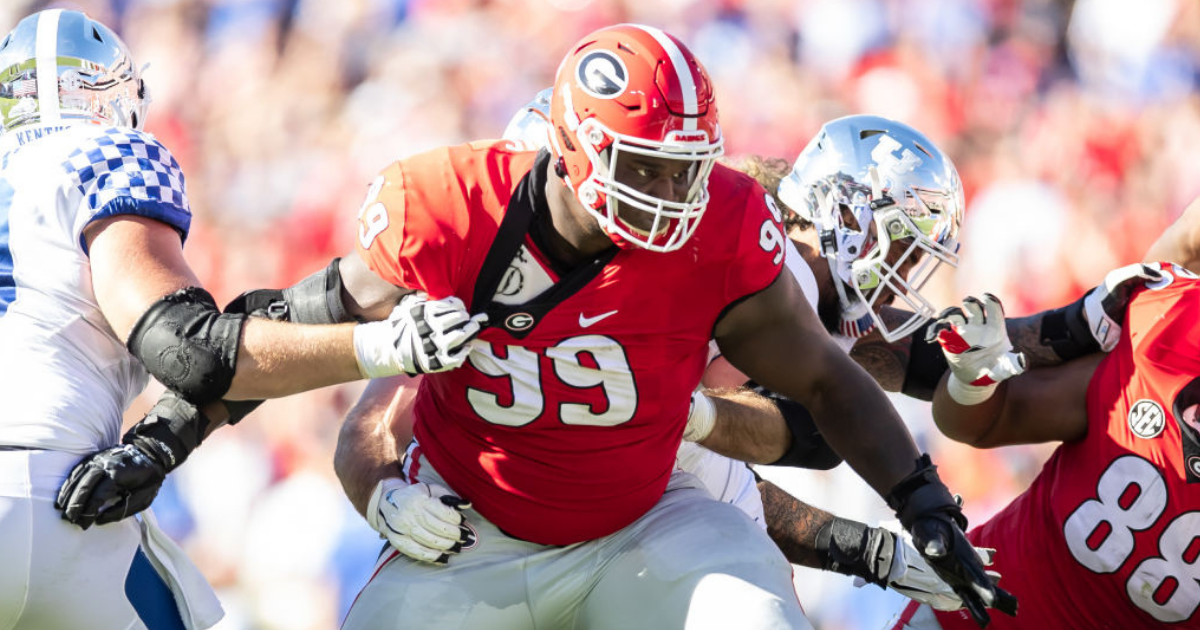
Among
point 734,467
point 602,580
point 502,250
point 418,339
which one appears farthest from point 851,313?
point 418,339

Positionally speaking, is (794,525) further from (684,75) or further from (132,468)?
(132,468)

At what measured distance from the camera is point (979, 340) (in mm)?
3000

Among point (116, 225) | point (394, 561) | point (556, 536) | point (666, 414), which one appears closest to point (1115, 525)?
point (666, 414)

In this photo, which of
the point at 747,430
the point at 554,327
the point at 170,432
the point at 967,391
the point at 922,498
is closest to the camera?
the point at 554,327

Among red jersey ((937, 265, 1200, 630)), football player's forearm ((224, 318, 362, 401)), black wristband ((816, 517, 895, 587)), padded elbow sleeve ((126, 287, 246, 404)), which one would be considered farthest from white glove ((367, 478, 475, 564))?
→ red jersey ((937, 265, 1200, 630))

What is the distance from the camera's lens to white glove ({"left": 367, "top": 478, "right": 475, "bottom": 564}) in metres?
2.65

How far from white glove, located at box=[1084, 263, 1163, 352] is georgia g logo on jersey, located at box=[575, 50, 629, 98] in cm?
141

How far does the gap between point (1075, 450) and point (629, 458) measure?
127cm

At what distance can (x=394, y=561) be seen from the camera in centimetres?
281

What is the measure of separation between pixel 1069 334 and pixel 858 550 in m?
0.80

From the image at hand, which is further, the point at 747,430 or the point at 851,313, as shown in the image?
the point at 851,313

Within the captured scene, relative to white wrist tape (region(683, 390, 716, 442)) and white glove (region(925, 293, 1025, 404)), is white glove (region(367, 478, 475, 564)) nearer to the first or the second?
white wrist tape (region(683, 390, 716, 442))

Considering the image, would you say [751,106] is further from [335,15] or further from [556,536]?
[556,536]

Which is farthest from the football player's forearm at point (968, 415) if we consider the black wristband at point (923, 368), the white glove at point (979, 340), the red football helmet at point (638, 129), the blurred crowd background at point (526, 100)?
the blurred crowd background at point (526, 100)
